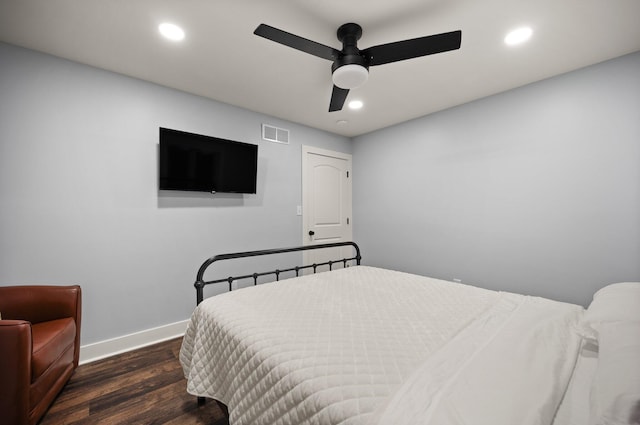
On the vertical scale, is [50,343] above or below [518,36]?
below

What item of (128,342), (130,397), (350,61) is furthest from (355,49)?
(128,342)

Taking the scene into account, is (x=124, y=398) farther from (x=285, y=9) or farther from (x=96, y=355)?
(x=285, y=9)

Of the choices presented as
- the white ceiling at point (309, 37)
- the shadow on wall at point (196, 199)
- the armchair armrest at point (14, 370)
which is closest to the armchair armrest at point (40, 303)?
the armchair armrest at point (14, 370)

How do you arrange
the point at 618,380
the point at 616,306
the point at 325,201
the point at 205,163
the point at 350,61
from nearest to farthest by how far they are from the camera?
the point at 618,380, the point at 616,306, the point at 350,61, the point at 205,163, the point at 325,201

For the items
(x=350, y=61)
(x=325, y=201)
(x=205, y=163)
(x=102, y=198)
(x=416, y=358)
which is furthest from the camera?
(x=325, y=201)

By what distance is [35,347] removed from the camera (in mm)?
1490

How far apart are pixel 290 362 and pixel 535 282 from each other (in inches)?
107

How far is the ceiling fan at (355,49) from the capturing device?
4.91ft

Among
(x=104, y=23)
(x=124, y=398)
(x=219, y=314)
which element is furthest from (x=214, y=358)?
(x=104, y=23)

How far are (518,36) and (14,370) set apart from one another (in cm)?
368

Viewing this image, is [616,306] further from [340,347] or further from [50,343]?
[50,343]

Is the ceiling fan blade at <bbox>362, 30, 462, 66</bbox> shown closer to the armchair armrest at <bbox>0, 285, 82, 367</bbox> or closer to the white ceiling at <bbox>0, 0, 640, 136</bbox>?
the white ceiling at <bbox>0, 0, 640, 136</bbox>

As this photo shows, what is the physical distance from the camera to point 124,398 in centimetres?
176

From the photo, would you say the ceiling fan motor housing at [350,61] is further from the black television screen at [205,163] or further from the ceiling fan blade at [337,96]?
the black television screen at [205,163]
